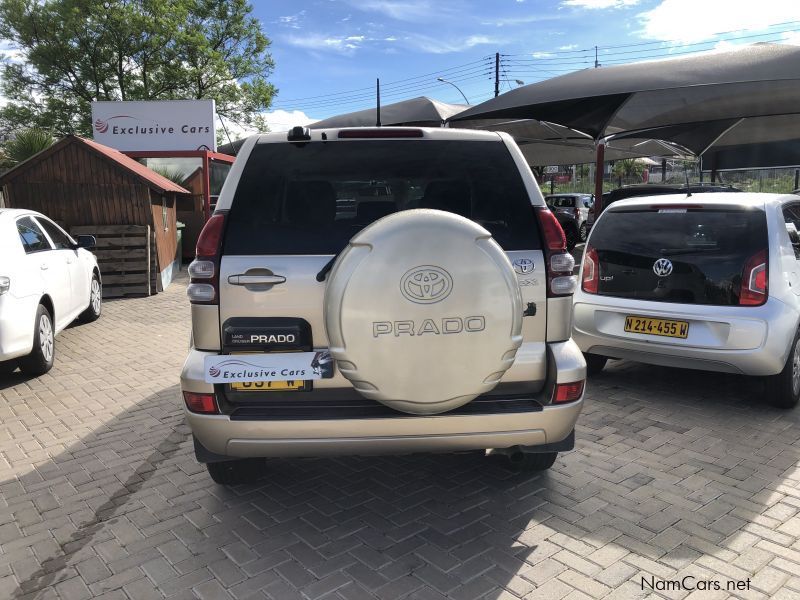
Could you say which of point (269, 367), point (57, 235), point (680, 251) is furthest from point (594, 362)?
point (57, 235)

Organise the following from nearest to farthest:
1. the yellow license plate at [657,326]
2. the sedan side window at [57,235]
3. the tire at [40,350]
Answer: the yellow license plate at [657,326] < the tire at [40,350] < the sedan side window at [57,235]

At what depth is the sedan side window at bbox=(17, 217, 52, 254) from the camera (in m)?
5.86

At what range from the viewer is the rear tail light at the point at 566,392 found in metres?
2.65

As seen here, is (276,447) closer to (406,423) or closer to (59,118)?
(406,423)

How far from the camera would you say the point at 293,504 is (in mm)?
3182

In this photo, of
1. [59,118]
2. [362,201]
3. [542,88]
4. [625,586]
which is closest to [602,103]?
[542,88]

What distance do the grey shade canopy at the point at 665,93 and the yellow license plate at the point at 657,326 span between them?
7283mm

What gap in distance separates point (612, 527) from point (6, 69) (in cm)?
3639

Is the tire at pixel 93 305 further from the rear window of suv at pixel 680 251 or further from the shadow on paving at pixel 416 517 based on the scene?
the rear window of suv at pixel 680 251

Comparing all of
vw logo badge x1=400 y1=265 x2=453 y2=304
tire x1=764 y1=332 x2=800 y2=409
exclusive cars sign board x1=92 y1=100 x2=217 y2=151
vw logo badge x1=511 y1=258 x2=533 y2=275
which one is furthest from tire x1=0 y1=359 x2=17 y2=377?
exclusive cars sign board x1=92 y1=100 x2=217 y2=151

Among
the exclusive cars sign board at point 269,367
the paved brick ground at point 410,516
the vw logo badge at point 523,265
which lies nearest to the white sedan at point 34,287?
the paved brick ground at point 410,516

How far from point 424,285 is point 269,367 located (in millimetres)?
783

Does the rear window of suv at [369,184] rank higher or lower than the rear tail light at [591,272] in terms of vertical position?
higher

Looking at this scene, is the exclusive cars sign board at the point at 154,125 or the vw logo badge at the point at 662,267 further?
the exclusive cars sign board at the point at 154,125
